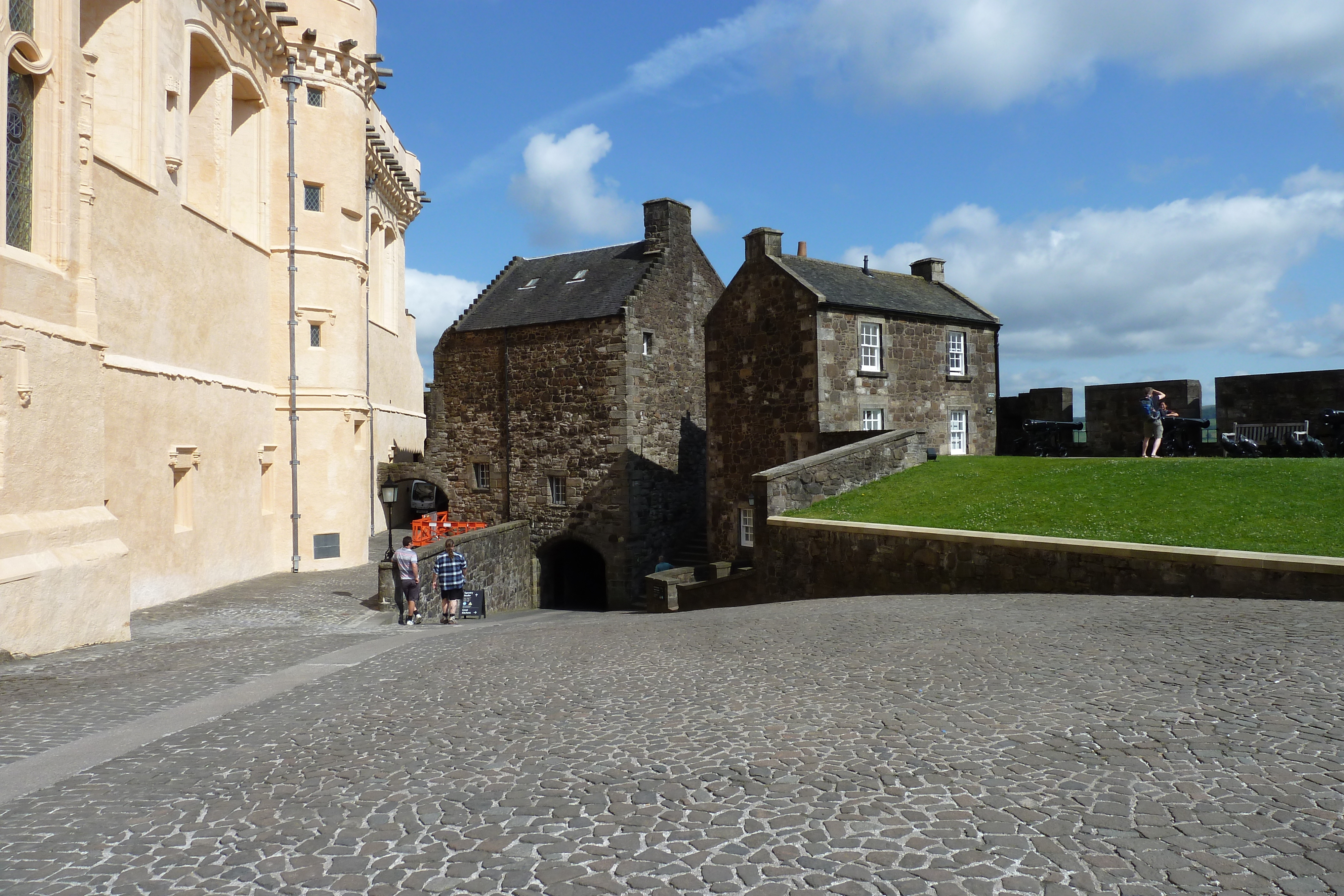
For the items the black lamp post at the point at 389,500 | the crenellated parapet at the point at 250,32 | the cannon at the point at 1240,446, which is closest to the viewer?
the black lamp post at the point at 389,500

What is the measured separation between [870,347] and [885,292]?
2484 mm

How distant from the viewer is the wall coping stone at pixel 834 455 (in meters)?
18.5

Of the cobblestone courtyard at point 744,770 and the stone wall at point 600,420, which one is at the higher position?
the stone wall at point 600,420

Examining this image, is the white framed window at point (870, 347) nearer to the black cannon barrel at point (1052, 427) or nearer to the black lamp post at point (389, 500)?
the black cannon barrel at point (1052, 427)

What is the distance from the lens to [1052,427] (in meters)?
24.6

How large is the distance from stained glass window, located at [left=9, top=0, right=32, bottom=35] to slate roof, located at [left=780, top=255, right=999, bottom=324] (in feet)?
54.3

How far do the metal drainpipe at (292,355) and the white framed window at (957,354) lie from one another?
57.5ft

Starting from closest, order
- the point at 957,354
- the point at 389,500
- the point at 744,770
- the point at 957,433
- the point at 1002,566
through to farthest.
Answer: the point at 744,770, the point at 1002,566, the point at 389,500, the point at 957,433, the point at 957,354

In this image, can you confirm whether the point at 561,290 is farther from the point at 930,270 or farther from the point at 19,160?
the point at 19,160

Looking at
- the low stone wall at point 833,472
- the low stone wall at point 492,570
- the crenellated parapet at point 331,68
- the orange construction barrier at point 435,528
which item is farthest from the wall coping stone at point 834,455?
the crenellated parapet at point 331,68

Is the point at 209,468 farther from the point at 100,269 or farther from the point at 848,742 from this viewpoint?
the point at 848,742

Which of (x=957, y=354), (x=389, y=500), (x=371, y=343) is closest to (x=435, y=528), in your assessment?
(x=389, y=500)

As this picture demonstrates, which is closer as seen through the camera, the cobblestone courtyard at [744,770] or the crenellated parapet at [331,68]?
the cobblestone courtyard at [744,770]

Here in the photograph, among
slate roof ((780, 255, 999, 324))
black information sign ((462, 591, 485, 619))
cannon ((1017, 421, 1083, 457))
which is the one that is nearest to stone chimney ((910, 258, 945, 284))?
slate roof ((780, 255, 999, 324))
